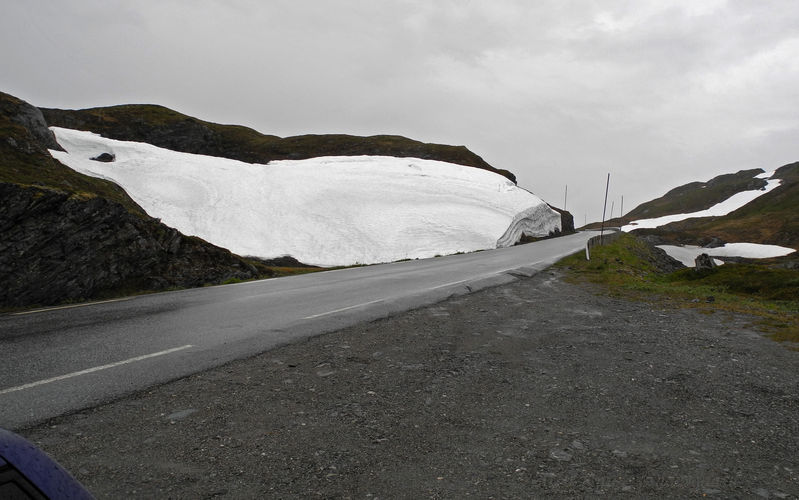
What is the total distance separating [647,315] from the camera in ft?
33.6

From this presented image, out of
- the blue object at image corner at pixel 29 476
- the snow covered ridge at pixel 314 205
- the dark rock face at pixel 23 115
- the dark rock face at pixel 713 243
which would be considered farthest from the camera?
the dark rock face at pixel 713 243

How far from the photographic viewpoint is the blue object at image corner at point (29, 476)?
52.7 inches

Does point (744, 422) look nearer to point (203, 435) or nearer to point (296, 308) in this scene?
point (203, 435)

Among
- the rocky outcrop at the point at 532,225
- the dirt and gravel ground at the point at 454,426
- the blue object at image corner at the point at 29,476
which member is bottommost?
the dirt and gravel ground at the point at 454,426

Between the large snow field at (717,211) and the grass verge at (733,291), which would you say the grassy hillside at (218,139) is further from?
the large snow field at (717,211)

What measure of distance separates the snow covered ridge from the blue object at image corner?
28428 millimetres

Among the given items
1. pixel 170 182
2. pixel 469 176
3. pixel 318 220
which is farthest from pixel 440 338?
pixel 469 176

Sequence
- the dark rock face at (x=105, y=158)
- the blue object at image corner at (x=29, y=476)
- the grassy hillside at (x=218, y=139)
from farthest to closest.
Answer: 1. the grassy hillside at (x=218, y=139)
2. the dark rock face at (x=105, y=158)
3. the blue object at image corner at (x=29, y=476)

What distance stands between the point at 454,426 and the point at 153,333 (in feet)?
18.6

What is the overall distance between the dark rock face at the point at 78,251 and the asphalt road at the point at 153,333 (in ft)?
4.98

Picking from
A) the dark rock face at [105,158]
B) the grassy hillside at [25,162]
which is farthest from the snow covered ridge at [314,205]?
the grassy hillside at [25,162]

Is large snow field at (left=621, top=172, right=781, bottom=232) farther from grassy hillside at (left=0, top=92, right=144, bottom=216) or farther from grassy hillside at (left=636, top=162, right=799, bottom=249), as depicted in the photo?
grassy hillside at (left=0, top=92, right=144, bottom=216)

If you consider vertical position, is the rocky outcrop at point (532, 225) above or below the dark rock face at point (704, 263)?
above

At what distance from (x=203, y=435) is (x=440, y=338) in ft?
14.5
